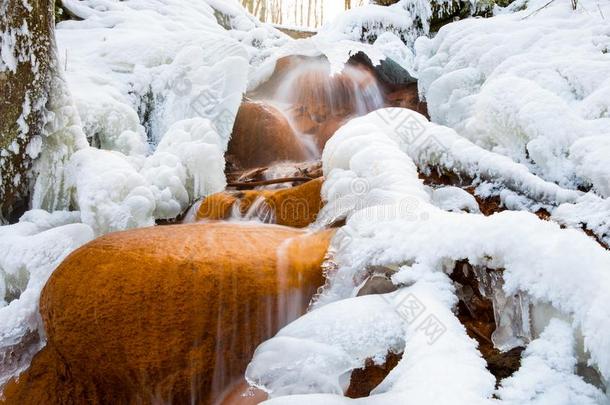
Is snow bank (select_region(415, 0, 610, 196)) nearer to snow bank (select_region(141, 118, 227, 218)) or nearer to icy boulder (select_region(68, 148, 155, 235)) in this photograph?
snow bank (select_region(141, 118, 227, 218))

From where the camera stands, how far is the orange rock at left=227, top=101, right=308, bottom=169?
20.4 feet

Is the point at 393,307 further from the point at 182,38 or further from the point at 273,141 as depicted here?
the point at 182,38

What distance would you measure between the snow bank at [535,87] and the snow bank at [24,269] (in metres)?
3.34

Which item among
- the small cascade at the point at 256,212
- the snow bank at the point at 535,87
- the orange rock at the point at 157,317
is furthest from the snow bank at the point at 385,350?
the small cascade at the point at 256,212

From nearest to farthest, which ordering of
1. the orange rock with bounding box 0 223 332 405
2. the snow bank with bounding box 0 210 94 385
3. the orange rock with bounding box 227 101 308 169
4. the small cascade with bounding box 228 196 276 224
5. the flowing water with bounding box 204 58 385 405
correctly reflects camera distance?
the orange rock with bounding box 0 223 332 405 < the snow bank with bounding box 0 210 94 385 < the small cascade with bounding box 228 196 276 224 < the orange rock with bounding box 227 101 308 169 < the flowing water with bounding box 204 58 385 405

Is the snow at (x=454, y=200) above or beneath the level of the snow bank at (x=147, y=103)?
beneath

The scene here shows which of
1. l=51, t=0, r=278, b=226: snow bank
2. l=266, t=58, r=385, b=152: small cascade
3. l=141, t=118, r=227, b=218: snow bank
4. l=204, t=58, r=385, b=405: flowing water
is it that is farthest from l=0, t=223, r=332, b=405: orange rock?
l=266, t=58, r=385, b=152: small cascade

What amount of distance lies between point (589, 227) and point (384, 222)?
1.20m

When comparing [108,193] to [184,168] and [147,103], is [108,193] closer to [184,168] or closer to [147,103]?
[184,168]

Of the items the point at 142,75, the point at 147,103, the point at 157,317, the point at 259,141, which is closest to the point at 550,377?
the point at 157,317

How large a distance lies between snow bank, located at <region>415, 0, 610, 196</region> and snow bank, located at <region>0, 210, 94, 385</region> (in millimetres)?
3341

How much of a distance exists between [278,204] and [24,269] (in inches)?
78.5

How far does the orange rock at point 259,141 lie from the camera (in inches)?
245

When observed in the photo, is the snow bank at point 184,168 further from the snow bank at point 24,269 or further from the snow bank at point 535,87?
the snow bank at point 535,87
